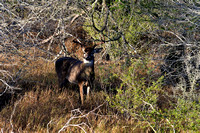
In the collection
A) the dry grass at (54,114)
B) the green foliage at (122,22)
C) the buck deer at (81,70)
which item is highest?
the green foliage at (122,22)

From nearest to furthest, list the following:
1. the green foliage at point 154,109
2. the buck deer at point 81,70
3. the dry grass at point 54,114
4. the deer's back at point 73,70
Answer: the green foliage at point 154,109 < the dry grass at point 54,114 < the buck deer at point 81,70 < the deer's back at point 73,70

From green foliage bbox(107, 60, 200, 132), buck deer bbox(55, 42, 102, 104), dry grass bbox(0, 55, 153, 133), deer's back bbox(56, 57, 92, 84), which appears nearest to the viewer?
green foliage bbox(107, 60, 200, 132)

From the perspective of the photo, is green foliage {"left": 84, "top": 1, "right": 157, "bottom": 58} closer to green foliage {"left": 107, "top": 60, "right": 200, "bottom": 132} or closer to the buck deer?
the buck deer

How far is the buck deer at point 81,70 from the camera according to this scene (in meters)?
5.43

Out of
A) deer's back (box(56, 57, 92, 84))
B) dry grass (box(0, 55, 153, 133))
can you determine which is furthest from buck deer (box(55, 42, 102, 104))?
dry grass (box(0, 55, 153, 133))

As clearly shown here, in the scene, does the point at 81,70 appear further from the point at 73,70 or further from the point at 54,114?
the point at 54,114

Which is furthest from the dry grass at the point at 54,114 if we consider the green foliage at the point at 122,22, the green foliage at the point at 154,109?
the green foliage at the point at 122,22

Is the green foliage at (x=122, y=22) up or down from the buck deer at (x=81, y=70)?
up

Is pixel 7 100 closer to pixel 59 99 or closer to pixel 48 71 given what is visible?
pixel 59 99

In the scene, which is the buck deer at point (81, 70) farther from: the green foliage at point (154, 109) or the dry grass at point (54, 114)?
the green foliage at point (154, 109)

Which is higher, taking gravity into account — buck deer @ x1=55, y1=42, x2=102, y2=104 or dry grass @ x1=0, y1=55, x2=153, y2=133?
buck deer @ x1=55, y1=42, x2=102, y2=104

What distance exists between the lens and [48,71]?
315 inches

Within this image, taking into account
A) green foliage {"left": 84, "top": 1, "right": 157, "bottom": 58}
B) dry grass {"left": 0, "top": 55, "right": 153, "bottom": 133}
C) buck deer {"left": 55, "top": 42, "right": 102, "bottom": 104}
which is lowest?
dry grass {"left": 0, "top": 55, "right": 153, "bottom": 133}

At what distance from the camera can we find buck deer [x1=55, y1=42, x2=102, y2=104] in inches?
214
